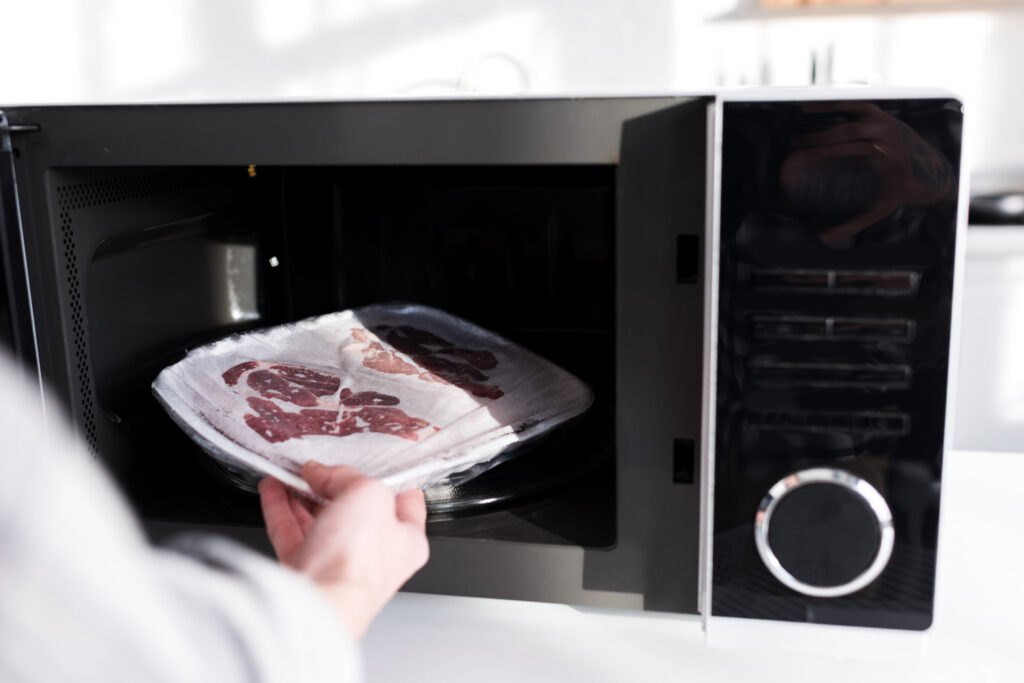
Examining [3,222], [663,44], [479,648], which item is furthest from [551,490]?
[663,44]

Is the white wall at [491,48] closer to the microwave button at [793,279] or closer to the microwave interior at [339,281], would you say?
the microwave interior at [339,281]

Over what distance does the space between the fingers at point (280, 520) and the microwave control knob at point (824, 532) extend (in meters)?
0.26

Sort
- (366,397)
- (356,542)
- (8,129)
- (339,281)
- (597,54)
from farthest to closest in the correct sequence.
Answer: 1. (597,54)
2. (339,281)
3. (366,397)
4. (8,129)
5. (356,542)

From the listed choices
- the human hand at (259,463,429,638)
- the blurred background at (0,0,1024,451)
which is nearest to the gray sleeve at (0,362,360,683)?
the human hand at (259,463,429,638)

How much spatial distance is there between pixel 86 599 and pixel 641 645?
375mm

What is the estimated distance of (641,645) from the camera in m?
0.55

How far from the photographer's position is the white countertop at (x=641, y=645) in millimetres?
516

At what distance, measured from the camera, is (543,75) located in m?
2.25

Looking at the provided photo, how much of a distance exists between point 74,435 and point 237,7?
2.12m

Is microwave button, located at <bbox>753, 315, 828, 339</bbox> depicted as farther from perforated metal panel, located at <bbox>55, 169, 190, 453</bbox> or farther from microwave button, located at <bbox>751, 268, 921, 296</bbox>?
perforated metal panel, located at <bbox>55, 169, 190, 453</bbox>

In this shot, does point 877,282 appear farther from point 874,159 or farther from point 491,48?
point 491,48

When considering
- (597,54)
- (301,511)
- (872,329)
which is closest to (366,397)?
(301,511)

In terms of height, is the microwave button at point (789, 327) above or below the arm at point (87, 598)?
above

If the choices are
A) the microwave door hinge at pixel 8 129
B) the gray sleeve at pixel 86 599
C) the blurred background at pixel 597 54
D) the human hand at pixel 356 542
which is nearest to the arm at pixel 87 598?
the gray sleeve at pixel 86 599
